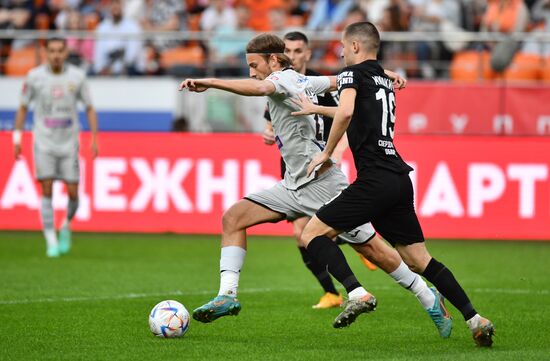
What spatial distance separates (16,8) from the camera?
21781 millimetres

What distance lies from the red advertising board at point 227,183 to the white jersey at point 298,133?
764 centimetres

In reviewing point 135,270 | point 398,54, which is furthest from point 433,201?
point 135,270

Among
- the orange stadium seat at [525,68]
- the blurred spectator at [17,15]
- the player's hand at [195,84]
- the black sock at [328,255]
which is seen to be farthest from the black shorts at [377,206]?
the blurred spectator at [17,15]

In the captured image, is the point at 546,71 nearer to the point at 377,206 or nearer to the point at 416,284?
the point at 416,284

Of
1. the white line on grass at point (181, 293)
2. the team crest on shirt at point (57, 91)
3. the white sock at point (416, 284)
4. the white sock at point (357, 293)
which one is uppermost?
the team crest on shirt at point (57, 91)

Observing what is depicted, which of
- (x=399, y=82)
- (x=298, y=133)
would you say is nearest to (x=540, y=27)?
(x=399, y=82)

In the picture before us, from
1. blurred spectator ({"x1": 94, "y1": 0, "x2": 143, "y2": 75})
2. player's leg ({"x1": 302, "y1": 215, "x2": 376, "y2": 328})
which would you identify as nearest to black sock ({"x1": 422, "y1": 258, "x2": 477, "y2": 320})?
player's leg ({"x1": 302, "y1": 215, "x2": 376, "y2": 328})

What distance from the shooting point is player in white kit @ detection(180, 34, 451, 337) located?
8.27 m

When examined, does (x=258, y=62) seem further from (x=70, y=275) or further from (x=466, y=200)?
(x=466, y=200)

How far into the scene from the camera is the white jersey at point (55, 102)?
14.7 metres

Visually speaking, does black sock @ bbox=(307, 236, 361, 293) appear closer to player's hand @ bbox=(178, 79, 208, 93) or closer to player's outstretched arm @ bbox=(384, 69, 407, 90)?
player's hand @ bbox=(178, 79, 208, 93)

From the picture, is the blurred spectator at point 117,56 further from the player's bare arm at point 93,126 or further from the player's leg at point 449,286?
the player's leg at point 449,286

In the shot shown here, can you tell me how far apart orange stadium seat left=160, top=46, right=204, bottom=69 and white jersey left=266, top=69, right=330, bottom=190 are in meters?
10.4

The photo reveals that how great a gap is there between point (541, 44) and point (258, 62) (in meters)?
10.3
